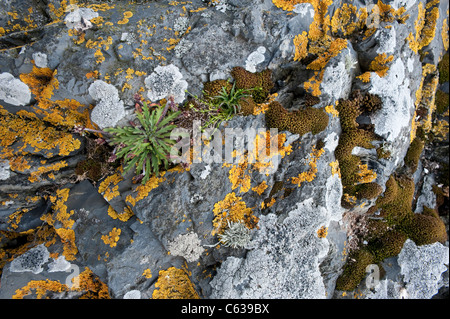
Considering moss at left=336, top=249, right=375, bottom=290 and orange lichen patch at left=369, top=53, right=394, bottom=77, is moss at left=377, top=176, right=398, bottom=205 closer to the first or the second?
moss at left=336, top=249, right=375, bottom=290

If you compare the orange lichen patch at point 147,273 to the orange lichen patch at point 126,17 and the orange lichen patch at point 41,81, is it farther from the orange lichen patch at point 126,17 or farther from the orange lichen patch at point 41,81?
the orange lichen patch at point 126,17

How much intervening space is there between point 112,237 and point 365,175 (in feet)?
16.0

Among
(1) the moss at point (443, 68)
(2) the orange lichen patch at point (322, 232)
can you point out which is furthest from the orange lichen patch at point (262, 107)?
(1) the moss at point (443, 68)

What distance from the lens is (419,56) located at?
6.31m

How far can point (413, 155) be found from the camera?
20.8ft

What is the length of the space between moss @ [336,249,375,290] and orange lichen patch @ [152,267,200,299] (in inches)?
113

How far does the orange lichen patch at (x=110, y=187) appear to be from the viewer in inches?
201

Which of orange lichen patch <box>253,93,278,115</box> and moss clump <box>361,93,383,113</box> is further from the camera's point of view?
moss clump <box>361,93,383,113</box>

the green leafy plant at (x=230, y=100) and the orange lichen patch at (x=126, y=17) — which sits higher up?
the orange lichen patch at (x=126, y=17)

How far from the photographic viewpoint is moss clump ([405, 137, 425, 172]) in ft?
20.8

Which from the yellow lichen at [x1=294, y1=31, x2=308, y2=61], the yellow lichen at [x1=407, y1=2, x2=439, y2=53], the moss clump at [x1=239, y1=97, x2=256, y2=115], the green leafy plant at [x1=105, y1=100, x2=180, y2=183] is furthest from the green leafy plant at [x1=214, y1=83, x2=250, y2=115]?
the yellow lichen at [x1=407, y1=2, x2=439, y2=53]

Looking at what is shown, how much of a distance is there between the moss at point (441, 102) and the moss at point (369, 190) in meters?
3.58

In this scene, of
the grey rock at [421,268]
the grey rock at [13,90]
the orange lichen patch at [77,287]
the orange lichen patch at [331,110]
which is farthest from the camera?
the grey rock at [421,268]

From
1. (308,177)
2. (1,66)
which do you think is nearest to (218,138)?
(308,177)
